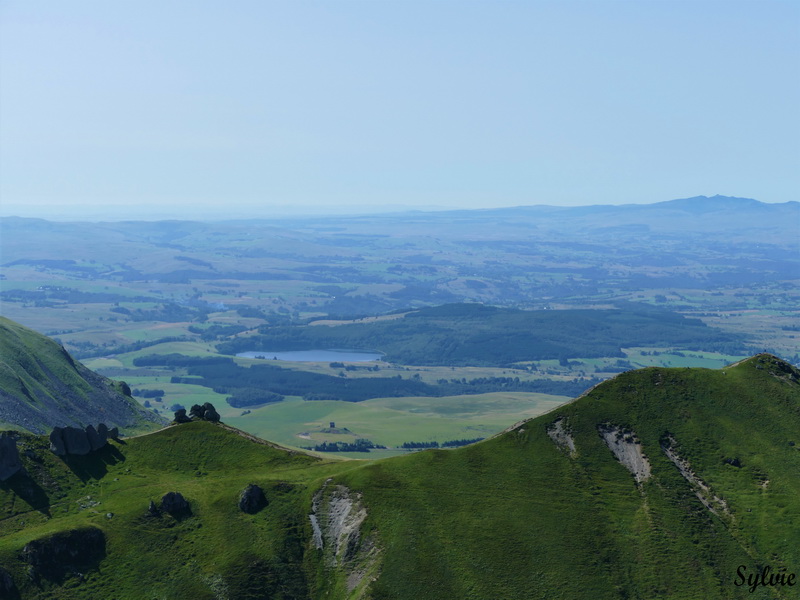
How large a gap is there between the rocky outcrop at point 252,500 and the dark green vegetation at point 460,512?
1155 mm

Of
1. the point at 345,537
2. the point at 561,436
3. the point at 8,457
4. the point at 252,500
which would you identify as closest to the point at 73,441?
the point at 8,457

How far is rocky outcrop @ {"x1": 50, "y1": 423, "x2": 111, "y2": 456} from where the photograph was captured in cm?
14475

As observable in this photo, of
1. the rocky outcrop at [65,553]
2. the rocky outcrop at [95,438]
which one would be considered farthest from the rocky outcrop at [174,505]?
the rocky outcrop at [95,438]

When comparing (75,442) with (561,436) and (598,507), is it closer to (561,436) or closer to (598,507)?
(561,436)

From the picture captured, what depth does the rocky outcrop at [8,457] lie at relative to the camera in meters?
136

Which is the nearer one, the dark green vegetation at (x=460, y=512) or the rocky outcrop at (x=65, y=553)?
the rocky outcrop at (x=65, y=553)

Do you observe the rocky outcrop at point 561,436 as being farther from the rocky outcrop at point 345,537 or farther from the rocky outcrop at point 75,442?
the rocky outcrop at point 75,442

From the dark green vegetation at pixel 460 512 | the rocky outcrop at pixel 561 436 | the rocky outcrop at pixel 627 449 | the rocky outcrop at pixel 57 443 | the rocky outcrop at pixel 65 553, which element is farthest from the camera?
the rocky outcrop at pixel 561 436

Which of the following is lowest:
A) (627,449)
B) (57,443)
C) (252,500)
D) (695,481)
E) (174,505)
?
(174,505)

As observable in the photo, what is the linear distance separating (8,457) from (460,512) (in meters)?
66.5

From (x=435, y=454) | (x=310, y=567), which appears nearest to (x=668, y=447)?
(x=435, y=454)

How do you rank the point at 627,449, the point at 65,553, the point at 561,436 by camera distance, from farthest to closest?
the point at 561,436 < the point at 627,449 < the point at 65,553

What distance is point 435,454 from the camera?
147m

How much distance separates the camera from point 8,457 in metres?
137
